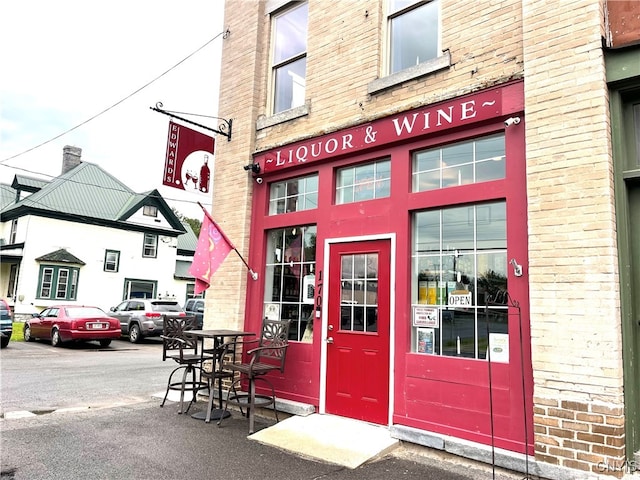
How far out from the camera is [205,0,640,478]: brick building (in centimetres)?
394

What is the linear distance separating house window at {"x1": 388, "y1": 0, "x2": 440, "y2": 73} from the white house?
20.8 meters

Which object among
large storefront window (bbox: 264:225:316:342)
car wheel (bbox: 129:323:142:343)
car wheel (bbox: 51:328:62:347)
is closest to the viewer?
large storefront window (bbox: 264:225:316:342)

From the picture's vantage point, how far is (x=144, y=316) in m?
16.7

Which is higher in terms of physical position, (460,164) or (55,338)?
(460,164)

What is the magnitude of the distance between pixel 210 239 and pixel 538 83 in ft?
14.9

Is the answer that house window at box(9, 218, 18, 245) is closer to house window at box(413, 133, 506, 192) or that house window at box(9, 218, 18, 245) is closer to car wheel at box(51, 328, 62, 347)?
car wheel at box(51, 328, 62, 347)

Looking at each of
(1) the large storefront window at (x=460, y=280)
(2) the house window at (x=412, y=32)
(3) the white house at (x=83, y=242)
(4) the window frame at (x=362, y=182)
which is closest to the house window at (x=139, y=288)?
(3) the white house at (x=83, y=242)

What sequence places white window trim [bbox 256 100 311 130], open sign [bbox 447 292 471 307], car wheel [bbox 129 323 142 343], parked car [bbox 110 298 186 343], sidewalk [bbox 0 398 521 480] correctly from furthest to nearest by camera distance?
car wheel [bbox 129 323 142 343], parked car [bbox 110 298 186 343], white window trim [bbox 256 100 311 130], open sign [bbox 447 292 471 307], sidewalk [bbox 0 398 521 480]

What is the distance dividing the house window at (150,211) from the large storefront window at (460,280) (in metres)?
23.2

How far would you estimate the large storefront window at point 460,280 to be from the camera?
465 cm

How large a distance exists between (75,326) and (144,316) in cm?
244

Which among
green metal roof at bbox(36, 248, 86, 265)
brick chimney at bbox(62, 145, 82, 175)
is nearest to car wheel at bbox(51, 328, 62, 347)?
green metal roof at bbox(36, 248, 86, 265)

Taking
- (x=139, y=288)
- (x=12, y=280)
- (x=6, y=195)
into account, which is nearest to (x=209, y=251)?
(x=139, y=288)

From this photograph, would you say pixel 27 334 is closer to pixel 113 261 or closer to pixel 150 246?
pixel 113 261
